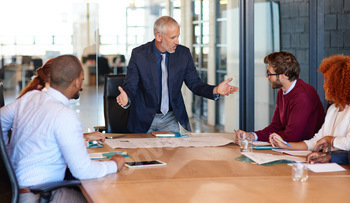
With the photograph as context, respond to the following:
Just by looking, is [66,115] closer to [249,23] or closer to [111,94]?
[111,94]

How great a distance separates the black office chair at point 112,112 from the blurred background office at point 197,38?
1.55 m

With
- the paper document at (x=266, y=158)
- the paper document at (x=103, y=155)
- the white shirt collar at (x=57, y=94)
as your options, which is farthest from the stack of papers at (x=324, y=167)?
the white shirt collar at (x=57, y=94)

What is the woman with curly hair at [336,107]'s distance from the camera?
2594 mm

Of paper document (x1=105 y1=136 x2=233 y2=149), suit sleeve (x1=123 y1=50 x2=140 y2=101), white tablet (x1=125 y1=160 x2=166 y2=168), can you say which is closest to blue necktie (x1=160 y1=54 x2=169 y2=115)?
suit sleeve (x1=123 y1=50 x2=140 y2=101)

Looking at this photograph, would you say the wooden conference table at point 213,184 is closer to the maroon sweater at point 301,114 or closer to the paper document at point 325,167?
the paper document at point 325,167

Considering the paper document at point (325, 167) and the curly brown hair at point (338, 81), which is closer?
the paper document at point (325, 167)

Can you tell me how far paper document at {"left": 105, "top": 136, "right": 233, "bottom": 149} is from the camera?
2927 mm

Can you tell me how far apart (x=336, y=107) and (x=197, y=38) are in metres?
2.99

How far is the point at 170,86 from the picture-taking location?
3.77 meters

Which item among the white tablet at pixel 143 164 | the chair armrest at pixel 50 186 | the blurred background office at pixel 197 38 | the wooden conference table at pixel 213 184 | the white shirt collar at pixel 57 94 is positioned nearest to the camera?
the wooden conference table at pixel 213 184

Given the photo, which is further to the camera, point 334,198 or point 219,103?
point 219,103

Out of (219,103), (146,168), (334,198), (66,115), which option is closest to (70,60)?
(66,115)

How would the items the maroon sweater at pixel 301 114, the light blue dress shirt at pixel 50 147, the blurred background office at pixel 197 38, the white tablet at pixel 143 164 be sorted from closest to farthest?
the light blue dress shirt at pixel 50 147, the white tablet at pixel 143 164, the maroon sweater at pixel 301 114, the blurred background office at pixel 197 38

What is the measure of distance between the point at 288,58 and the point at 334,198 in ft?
5.25
